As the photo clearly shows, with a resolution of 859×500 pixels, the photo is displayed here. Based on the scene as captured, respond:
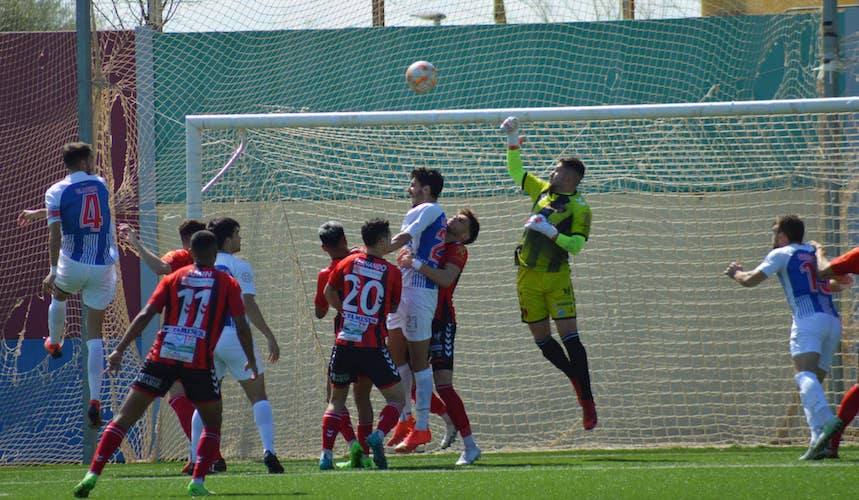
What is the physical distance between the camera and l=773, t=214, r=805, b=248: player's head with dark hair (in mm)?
8719

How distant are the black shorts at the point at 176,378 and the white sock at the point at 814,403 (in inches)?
158

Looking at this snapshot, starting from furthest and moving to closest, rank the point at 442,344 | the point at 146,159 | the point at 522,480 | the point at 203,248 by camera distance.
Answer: the point at 146,159, the point at 442,344, the point at 522,480, the point at 203,248

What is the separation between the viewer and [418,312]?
906 cm

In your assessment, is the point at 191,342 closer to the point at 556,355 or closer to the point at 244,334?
the point at 244,334

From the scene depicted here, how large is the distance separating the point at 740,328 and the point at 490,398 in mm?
2465

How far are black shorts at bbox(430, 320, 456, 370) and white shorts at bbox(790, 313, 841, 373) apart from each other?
2.53 meters

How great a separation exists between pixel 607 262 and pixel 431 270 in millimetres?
3247

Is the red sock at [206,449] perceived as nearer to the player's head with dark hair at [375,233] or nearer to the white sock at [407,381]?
the player's head with dark hair at [375,233]

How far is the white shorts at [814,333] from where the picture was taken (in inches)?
339

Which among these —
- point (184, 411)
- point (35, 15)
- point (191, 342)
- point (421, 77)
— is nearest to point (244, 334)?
point (191, 342)

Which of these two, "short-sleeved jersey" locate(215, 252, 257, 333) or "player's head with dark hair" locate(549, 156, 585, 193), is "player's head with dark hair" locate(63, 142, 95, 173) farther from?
"player's head with dark hair" locate(549, 156, 585, 193)

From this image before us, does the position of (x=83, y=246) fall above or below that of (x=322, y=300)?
above

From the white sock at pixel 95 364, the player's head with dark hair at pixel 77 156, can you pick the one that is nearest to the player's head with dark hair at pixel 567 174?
the player's head with dark hair at pixel 77 156

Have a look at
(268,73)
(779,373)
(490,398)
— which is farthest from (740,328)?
(268,73)
